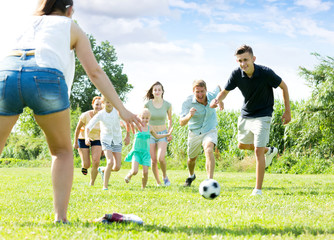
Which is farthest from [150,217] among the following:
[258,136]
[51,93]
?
[258,136]

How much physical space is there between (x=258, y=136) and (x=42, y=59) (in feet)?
14.9

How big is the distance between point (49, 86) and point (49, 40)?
0.39 meters

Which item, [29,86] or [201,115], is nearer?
[29,86]

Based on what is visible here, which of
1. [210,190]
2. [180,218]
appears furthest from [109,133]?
[180,218]

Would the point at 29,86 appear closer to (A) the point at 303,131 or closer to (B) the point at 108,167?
(B) the point at 108,167

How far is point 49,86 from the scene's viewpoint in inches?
129

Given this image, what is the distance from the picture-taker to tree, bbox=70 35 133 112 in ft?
147

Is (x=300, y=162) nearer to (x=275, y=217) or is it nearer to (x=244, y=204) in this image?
(x=244, y=204)

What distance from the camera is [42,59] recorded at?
3311 mm

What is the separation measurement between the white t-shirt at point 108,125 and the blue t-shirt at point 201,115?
4.80 feet

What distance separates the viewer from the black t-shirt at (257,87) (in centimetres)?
693

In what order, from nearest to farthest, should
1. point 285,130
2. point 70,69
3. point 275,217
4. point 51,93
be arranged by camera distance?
1. point 51,93
2. point 70,69
3. point 275,217
4. point 285,130

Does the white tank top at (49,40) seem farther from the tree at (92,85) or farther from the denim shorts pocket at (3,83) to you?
the tree at (92,85)

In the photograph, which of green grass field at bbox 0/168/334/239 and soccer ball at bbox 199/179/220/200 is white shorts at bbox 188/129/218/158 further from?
soccer ball at bbox 199/179/220/200
